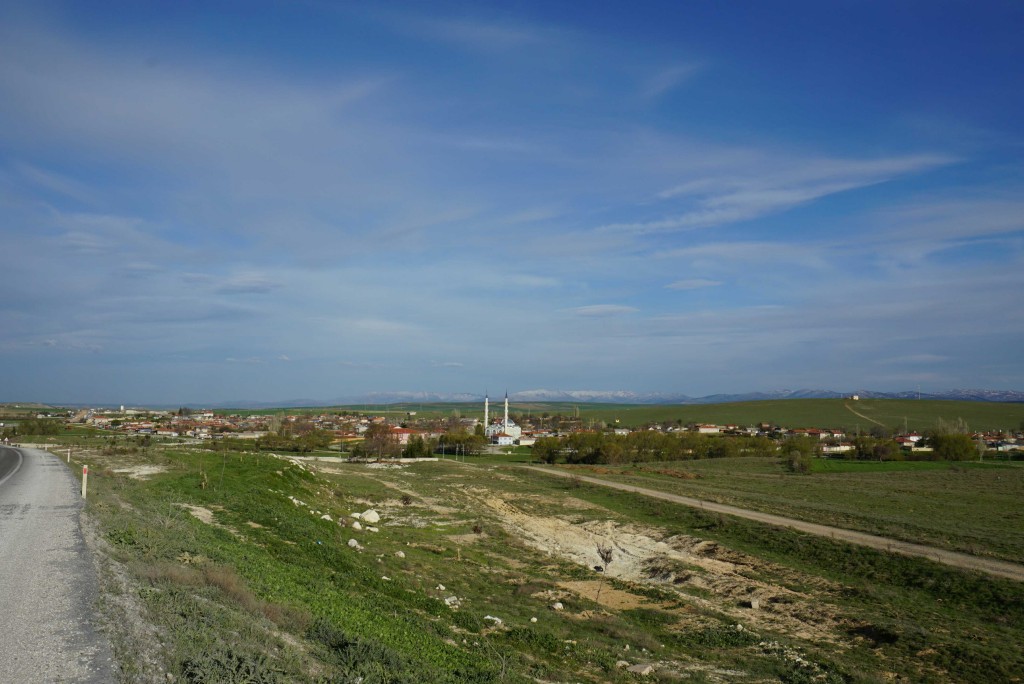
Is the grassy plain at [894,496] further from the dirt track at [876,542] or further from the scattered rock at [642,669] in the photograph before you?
the scattered rock at [642,669]

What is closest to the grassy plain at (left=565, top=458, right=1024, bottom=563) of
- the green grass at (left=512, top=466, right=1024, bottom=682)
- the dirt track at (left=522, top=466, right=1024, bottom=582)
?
the dirt track at (left=522, top=466, right=1024, bottom=582)

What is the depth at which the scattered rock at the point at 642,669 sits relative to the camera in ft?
48.7

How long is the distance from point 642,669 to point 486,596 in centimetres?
634

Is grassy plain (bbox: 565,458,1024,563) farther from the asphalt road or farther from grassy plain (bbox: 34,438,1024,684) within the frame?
the asphalt road

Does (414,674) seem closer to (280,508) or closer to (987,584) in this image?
(280,508)

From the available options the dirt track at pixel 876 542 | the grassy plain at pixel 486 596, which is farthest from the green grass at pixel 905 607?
the dirt track at pixel 876 542

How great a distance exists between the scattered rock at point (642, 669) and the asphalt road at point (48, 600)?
1095 centimetres

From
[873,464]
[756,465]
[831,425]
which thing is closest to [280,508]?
[756,465]

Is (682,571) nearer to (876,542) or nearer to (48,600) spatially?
Result: (876,542)

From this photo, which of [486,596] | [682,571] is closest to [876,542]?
[682,571]

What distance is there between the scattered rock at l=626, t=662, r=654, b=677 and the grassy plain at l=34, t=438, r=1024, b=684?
0.63 ft

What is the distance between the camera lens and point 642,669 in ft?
49.7

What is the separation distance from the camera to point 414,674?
10148 millimetres

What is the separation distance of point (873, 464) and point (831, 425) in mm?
A: 104452
